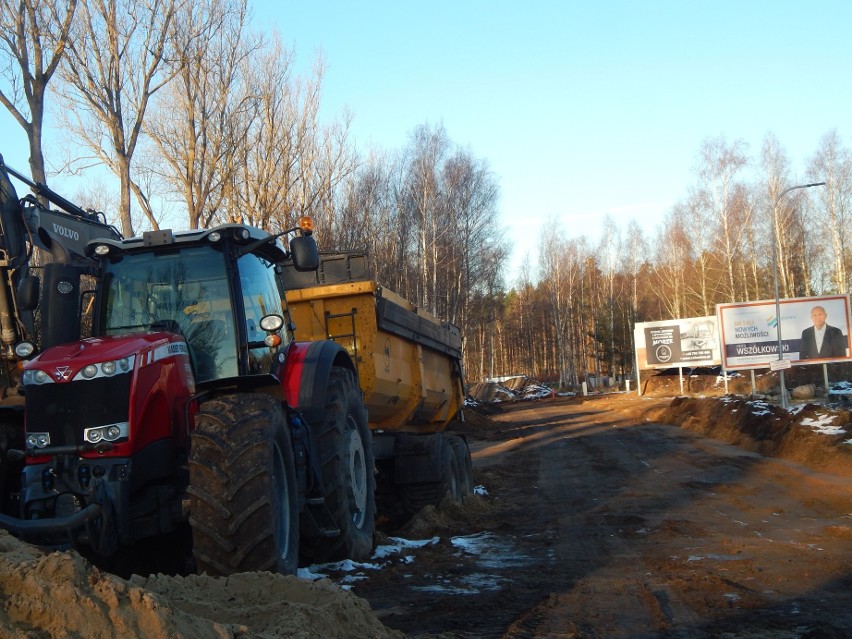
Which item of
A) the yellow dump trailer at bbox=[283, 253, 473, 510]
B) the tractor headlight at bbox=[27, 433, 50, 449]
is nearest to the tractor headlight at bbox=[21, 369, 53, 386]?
the tractor headlight at bbox=[27, 433, 50, 449]

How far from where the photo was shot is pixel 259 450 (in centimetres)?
535

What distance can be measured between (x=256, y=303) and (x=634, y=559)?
12.7 feet

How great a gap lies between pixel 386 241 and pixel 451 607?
119ft

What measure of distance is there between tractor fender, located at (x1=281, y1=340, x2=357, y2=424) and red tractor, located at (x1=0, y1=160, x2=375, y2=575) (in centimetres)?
1

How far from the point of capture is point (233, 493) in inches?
203

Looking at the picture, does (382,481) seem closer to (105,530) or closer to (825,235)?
(105,530)

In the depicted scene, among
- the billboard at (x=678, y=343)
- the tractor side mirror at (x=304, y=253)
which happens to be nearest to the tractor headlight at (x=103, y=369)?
the tractor side mirror at (x=304, y=253)

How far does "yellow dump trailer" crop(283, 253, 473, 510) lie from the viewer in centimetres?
928

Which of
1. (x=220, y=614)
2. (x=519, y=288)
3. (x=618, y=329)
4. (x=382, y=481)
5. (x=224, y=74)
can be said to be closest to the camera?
(x=220, y=614)

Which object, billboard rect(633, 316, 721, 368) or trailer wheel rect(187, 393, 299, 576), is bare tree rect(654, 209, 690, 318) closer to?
billboard rect(633, 316, 721, 368)

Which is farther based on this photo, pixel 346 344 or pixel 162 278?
pixel 346 344

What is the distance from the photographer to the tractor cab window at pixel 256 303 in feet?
21.3

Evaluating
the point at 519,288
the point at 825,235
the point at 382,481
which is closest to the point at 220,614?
the point at 382,481

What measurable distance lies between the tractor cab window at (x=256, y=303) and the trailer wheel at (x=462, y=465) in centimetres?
503
